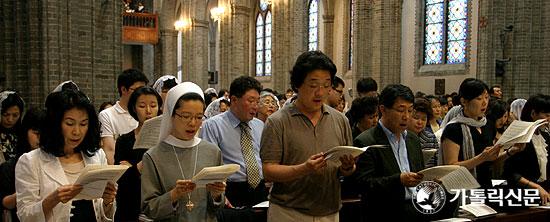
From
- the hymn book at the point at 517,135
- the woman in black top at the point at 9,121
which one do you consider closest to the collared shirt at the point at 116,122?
the woman in black top at the point at 9,121

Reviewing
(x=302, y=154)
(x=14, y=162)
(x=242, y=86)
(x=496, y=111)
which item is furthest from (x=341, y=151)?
(x=496, y=111)

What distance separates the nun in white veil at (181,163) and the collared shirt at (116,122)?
1.85 metres

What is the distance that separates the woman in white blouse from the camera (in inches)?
101

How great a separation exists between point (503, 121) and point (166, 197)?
3.87 metres

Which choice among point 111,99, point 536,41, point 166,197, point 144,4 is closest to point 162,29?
point 144,4

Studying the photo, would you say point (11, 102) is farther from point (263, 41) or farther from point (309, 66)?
point (263, 41)

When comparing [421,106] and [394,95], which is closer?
[394,95]

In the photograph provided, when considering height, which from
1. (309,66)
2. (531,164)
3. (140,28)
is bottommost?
(531,164)

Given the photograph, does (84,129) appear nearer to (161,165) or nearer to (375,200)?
(161,165)

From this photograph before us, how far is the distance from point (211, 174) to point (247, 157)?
1.81 m

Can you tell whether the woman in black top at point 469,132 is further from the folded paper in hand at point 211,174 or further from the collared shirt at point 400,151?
the folded paper in hand at point 211,174

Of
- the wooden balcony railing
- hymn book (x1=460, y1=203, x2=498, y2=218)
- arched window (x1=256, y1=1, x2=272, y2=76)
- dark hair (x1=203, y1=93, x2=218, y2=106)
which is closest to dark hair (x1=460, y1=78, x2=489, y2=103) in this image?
hymn book (x1=460, y1=203, x2=498, y2=218)

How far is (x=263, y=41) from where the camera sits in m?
26.3

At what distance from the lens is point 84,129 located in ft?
8.75
